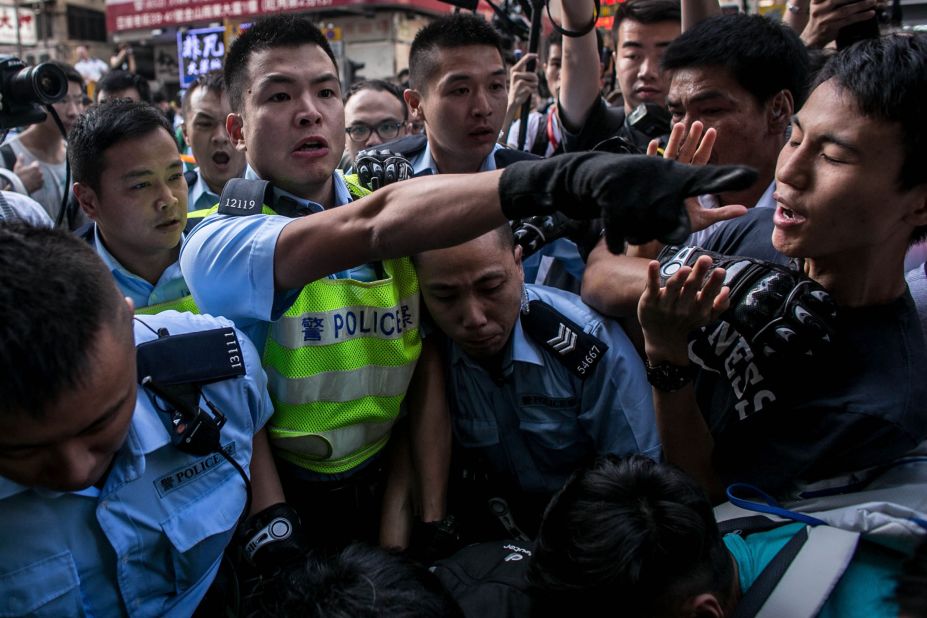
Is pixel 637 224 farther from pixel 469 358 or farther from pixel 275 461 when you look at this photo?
pixel 275 461

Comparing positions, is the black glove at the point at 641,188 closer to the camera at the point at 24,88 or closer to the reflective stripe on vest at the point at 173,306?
the reflective stripe on vest at the point at 173,306

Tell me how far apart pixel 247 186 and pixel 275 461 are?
29.1 inches

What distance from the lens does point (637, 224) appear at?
1.03 meters

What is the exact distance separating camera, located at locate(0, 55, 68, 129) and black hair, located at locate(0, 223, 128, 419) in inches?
49.0

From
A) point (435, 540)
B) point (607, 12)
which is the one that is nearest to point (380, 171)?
point (435, 540)

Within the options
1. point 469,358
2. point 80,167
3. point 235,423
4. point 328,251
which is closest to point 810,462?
point 469,358

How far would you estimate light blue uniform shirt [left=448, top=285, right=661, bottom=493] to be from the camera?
198 cm

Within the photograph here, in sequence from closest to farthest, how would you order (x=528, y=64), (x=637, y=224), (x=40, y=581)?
(x=637, y=224) < (x=40, y=581) < (x=528, y=64)

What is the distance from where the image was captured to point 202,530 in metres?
1.50

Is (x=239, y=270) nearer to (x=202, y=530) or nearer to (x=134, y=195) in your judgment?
(x=202, y=530)

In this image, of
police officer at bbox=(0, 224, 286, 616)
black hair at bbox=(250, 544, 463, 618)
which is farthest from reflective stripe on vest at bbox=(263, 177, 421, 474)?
black hair at bbox=(250, 544, 463, 618)

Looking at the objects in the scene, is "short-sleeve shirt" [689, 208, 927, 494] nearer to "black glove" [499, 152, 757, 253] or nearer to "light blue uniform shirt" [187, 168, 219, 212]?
"black glove" [499, 152, 757, 253]

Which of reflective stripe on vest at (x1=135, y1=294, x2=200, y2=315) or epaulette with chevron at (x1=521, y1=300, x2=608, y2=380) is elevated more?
reflective stripe on vest at (x1=135, y1=294, x2=200, y2=315)

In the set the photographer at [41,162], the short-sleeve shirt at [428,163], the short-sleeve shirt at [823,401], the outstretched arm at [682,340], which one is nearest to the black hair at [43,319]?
the outstretched arm at [682,340]
